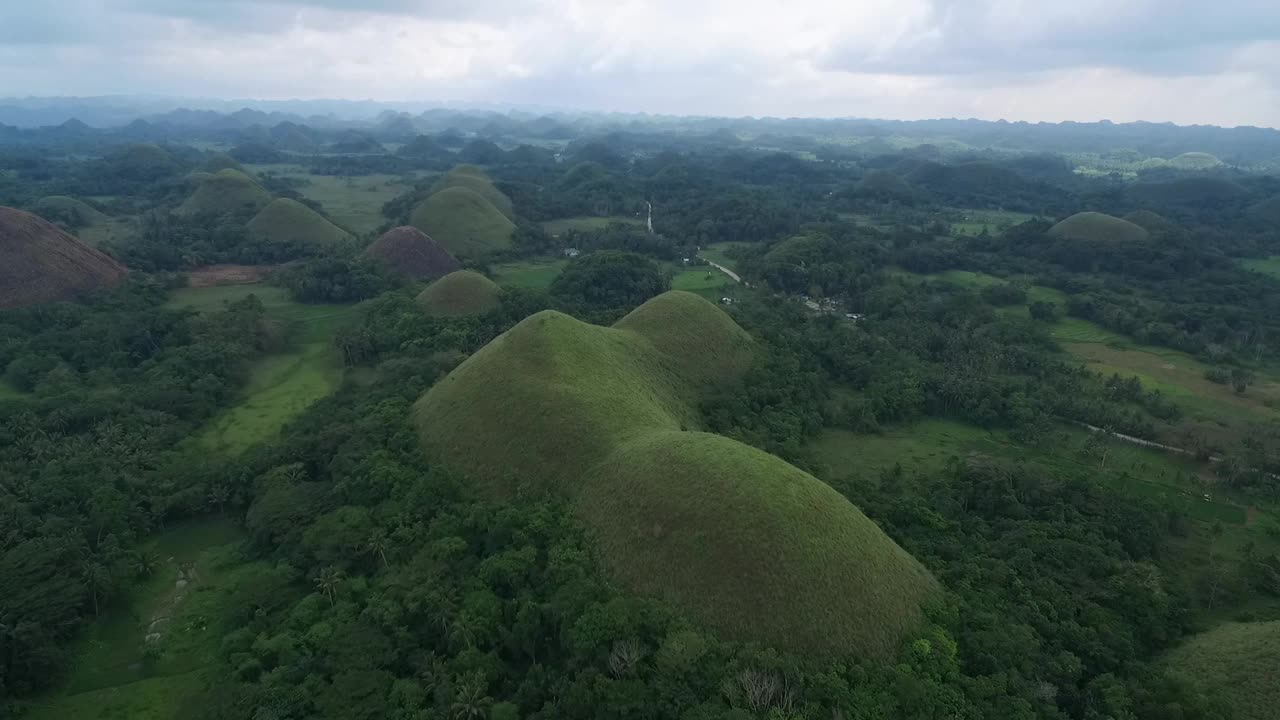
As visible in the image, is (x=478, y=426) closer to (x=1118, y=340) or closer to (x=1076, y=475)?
(x=1076, y=475)

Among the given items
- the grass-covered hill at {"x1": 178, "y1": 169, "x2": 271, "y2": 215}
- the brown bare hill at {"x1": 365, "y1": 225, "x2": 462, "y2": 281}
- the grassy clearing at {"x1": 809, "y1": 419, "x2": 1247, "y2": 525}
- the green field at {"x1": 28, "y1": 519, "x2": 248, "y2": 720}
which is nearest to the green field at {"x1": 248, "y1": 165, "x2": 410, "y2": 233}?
the grass-covered hill at {"x1": 178, "y1": 169, "x2": 271, "y2": 215}

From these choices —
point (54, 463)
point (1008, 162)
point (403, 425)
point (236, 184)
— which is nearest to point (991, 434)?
point (403, 425)

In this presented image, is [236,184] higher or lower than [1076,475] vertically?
higher

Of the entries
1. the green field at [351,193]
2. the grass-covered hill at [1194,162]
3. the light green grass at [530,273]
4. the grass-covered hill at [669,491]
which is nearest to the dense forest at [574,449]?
the light green grass at [530,273]

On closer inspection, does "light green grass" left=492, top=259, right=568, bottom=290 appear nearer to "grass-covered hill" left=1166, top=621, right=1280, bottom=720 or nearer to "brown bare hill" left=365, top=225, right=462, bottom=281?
"brown bare hill" left=365, top=225, right=462, bottom=281

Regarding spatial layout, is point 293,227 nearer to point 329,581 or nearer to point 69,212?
point 69,212

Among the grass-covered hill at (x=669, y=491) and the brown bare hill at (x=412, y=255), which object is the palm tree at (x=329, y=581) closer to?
the grass-covered hill at (x=669, y=491)

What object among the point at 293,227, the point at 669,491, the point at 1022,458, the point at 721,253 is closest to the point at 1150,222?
the point at 721,253
